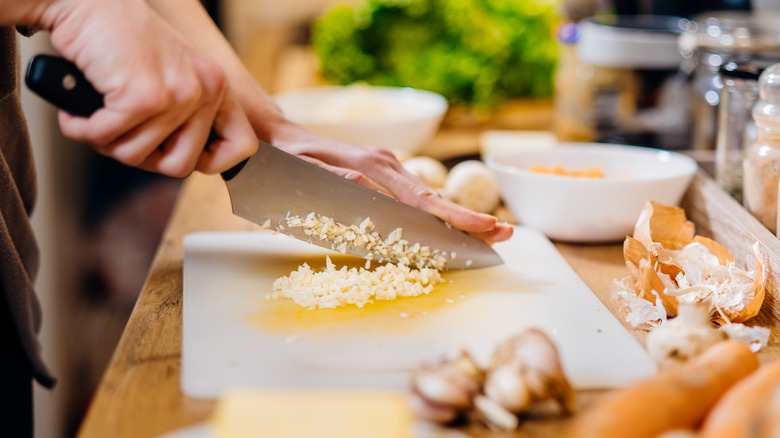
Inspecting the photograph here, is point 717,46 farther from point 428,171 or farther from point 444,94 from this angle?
point 444,94

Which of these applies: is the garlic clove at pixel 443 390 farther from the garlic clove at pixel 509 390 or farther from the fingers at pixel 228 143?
the fingers at pixel 228 143

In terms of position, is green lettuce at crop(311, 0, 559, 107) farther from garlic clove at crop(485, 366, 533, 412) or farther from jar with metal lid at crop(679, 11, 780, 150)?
garlic clove at crop(485, 366, 533, 412)

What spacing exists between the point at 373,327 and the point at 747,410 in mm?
421

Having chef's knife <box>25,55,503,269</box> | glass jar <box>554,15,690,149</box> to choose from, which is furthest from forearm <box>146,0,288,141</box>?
glass jar <box>554,15,690,149</box>

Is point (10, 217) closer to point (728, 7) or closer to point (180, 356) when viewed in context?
point (180, 356)

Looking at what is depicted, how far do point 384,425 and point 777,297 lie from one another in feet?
1.87

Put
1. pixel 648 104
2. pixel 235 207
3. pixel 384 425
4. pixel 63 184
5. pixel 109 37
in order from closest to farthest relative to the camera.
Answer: pixel 384 425, pixel 109 37, pixel 235 207, pixel 648 104, pixel 63 184

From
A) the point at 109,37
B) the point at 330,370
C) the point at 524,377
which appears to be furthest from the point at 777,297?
the point at 109,37

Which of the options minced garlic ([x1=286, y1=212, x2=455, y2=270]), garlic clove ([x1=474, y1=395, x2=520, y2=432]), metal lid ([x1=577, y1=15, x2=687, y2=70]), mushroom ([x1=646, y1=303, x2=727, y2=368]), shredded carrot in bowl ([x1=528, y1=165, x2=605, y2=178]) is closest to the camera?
garlic clove ([x1=474, y1=395, x2=520, y2=432])

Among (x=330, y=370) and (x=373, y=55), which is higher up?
(x=330, y=370)

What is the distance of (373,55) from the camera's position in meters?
2.32

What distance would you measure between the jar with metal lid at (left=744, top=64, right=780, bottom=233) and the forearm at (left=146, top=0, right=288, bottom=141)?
669 mm

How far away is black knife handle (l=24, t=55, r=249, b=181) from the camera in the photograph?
2.42 ft

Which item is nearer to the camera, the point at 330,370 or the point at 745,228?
the point at 330,370
